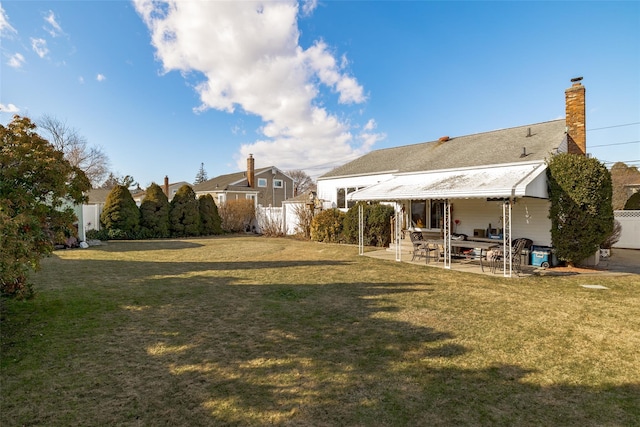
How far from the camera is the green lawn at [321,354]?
3.24 metres

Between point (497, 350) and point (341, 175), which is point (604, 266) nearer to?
point (497, 350)

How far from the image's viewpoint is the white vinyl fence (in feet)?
58.6

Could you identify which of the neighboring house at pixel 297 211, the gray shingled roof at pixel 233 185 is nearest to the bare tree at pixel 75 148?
the gray shingled roof at pixel 233 185

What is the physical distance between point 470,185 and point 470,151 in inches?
206

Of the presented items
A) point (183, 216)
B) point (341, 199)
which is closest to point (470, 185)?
point (341, 199)

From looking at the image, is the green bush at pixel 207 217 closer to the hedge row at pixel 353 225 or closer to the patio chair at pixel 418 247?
the hedge row at pixel 353 225

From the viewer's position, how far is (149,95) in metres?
19.3

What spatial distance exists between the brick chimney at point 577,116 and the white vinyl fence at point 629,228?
30.6 feet

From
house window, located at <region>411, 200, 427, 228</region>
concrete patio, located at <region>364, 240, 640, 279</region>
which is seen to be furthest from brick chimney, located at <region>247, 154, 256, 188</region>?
concrete patio, located at <region>364, 240, 640, 279</region>

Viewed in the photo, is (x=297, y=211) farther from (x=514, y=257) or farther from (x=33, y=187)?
(x=33, y=187)

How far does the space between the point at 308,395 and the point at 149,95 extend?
69.8ft

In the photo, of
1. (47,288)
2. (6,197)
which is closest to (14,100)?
(6,197)

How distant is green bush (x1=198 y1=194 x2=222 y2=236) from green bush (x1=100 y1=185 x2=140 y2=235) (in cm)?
511

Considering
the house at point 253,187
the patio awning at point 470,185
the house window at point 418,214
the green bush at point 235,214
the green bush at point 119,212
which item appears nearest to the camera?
the patio awning at point 470,185
